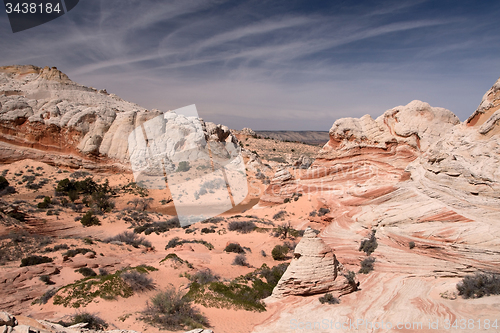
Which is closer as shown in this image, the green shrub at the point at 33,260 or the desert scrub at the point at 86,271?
Answer: the desert scrub at the point at 86,271

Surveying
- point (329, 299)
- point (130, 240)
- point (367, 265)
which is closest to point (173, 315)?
point (329, 299)

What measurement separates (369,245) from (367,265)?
2.36 ft

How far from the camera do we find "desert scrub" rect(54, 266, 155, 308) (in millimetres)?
7152

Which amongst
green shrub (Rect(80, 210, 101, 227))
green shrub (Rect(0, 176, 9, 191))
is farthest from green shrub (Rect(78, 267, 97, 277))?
green shrub (Rect(0, 176, 9, 191))

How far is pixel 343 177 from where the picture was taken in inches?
594

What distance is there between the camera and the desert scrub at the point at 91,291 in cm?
715

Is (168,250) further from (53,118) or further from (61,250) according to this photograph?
(53,118)

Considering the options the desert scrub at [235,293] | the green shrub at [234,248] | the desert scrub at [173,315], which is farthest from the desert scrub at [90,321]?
the green shrub at [234,248]

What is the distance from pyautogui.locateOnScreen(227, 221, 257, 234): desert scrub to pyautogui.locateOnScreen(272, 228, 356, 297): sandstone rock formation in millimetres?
8552

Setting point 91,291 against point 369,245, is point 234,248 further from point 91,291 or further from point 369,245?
point 91,291

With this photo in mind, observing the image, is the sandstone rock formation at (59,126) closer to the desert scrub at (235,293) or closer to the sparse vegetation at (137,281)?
the sparse vegetation at (137,281)

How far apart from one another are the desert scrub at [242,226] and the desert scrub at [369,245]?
7.93 meters

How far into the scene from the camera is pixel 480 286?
19.5 feet

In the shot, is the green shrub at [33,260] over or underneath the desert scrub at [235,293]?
over
